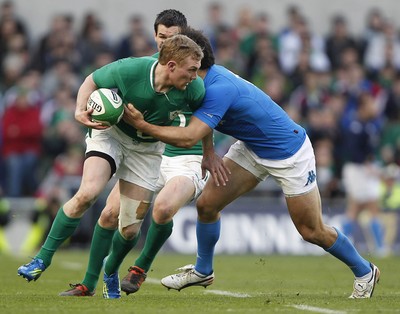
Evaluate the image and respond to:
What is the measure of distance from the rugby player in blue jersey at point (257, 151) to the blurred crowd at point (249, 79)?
7.99 meters

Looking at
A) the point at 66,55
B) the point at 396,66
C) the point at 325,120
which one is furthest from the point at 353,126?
the point at 66,55

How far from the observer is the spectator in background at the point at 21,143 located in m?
17.3

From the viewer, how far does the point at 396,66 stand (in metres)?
21.0

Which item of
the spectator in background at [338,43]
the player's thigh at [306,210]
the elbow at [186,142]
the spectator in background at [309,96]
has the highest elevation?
the elbow at [186,142]

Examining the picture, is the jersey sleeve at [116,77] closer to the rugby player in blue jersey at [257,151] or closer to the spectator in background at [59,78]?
the rugby player in blue jersey at [257,151]

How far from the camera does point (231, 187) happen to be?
9.48 m

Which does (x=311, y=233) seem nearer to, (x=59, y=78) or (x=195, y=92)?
(x=195, y=92)

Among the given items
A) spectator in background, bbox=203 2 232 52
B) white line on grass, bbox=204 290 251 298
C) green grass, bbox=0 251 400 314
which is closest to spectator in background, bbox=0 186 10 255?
green grass, bbox=0 251 400 314

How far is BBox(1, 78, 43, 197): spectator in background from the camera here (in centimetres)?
1731

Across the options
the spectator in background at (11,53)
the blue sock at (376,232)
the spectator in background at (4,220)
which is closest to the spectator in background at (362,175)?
the blue sock at (376,232)

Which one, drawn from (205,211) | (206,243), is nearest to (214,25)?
(206,243)

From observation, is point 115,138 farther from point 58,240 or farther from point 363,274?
point 363,274

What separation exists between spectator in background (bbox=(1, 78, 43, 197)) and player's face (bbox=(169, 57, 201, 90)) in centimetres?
910

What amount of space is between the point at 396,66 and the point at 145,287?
1142cm
